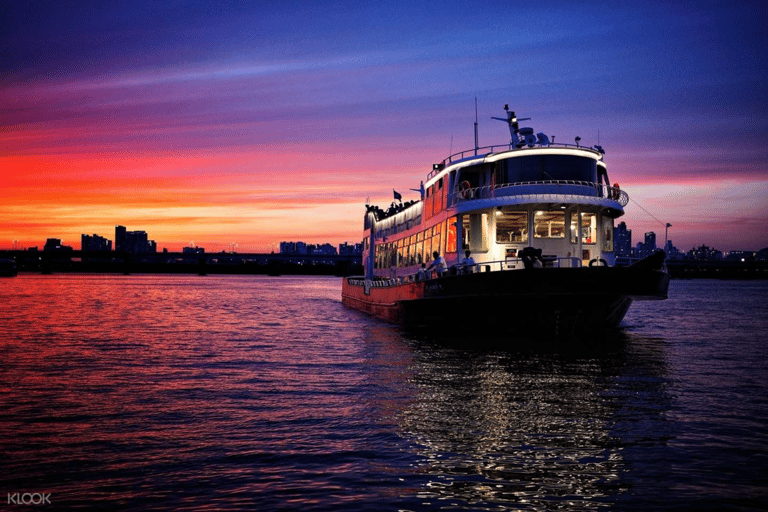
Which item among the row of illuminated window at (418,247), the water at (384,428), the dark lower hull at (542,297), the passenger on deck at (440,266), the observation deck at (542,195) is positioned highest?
the observation deck at (542,195)

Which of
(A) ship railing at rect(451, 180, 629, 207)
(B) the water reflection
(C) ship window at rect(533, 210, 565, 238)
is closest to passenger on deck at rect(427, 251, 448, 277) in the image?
(A) ship railing at rect(451, 180, 629, 207)

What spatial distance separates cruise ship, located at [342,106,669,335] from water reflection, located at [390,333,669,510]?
7.28ft

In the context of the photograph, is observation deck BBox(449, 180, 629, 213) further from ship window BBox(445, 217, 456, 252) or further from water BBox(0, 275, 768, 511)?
water BBox(0, 275, 768, 511)

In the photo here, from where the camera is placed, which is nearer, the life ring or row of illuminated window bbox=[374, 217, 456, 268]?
the life ring

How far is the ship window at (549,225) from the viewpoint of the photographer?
89.1 feet

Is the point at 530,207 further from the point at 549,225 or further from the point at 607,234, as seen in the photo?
the point at 607,234

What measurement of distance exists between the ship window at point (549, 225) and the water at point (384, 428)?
15.5 feet

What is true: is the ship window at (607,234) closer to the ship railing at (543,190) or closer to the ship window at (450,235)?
the ship railing at (543,190)

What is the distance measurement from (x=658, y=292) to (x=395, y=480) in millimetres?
18316

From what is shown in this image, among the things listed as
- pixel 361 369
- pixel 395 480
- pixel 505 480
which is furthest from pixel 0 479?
pixel 361 369

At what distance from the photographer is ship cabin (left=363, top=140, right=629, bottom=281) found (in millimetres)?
26172

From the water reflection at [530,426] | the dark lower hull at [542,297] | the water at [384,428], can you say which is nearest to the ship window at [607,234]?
the dark lower hull at [542,297]

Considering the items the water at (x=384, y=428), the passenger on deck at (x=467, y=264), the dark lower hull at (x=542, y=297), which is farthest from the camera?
the passenger on deck at (x=467, y=264)

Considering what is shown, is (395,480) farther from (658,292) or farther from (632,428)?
(658,292)
